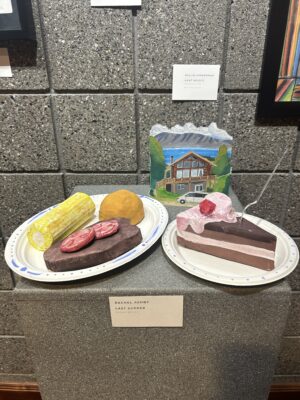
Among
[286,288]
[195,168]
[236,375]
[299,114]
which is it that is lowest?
[236,375]

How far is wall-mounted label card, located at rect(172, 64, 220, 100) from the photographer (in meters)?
0.81

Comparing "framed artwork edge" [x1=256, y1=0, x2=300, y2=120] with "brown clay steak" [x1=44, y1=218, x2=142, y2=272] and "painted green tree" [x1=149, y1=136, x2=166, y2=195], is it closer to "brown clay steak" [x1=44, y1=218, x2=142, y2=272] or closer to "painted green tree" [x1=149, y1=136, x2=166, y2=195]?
"painted green tree" [x1=149, y1=136, x2=166, y2=195]

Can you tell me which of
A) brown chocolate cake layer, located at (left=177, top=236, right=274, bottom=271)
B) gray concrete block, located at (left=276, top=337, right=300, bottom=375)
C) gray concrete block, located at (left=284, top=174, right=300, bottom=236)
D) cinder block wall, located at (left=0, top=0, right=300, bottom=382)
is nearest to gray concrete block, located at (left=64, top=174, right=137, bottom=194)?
cinder block wall, located at (left=0, top=0, right=300, bottom=382)

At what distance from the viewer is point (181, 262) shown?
579 mm

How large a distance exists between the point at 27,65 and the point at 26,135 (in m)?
0.19

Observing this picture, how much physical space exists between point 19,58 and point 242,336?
84 centimetres

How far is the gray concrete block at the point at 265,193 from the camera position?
3.10ft

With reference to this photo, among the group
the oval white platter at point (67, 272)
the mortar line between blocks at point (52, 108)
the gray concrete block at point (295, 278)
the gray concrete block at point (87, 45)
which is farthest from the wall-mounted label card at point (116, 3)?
the gray concrete block at point (295, 278)

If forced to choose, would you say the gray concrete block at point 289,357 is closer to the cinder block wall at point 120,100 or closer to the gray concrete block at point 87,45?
the cinder block wall at point 120,100

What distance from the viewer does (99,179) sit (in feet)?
3.11

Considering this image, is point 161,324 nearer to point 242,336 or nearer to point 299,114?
point 242,336

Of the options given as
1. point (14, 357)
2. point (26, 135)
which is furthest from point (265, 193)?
point (14, 357)

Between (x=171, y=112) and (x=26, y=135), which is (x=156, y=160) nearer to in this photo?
(x=171, y=112)

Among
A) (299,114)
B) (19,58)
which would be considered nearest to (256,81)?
(299,114)
